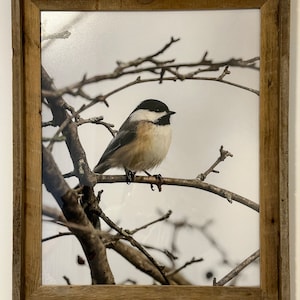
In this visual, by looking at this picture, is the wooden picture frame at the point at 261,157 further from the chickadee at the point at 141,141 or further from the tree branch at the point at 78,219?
the chickadee at the point at 141,141

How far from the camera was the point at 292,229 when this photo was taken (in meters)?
0.98

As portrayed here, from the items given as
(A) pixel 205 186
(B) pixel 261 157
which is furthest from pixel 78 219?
(B) pixel 261 157

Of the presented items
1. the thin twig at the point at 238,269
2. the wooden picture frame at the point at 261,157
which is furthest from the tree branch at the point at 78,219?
the thin twig at the point at 238,269

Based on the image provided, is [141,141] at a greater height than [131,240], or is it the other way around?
[141,141]

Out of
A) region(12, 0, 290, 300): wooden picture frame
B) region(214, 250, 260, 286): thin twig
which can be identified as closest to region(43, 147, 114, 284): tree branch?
region(12, 0, 290, 300): wooden picture frame

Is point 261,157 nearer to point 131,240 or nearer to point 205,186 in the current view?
point 205,186

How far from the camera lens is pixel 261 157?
3.18 ft

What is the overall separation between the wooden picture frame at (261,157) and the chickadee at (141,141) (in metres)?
0.15

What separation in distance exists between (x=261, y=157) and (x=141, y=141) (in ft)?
0.79

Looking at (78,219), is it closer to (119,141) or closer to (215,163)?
(119,141)

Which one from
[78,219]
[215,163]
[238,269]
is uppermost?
[215,163]

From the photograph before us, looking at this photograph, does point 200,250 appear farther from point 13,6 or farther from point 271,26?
point 13,6

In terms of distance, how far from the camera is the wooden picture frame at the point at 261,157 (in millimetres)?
958

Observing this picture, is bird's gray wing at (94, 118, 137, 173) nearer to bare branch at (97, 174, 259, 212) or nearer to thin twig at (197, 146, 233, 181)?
bare branch at (97, 174, 259, 212)
